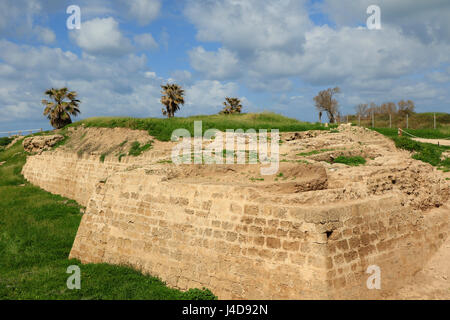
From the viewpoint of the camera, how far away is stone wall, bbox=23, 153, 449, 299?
18.2 feet

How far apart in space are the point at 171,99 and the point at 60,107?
25.8 feet

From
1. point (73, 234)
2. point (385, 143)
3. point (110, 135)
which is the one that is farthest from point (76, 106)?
point (385, 143)

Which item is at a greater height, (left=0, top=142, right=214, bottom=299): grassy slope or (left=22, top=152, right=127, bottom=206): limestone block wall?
(left=22, top=152, right=127, bottom=206): limestone block wall

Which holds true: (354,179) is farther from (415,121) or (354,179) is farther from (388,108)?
(388,108)

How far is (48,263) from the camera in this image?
8812 millimetres

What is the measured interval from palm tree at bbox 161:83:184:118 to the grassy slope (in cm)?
1208

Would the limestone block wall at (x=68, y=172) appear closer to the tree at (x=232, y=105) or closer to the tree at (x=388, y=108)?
the tree at (x=232, y=105)

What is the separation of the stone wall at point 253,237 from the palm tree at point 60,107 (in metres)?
16.1

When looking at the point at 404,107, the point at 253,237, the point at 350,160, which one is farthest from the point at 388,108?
the point at 253,237

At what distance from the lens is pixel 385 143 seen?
14.6 meters

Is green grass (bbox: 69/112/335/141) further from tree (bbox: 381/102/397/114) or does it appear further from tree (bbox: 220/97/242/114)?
tree (bbox: 381/102/397/114)

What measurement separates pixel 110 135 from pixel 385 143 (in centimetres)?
1339

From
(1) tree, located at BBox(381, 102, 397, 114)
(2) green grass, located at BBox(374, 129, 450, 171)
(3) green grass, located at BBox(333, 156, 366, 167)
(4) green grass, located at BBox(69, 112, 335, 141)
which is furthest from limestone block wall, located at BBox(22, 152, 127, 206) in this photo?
(1) tree, located at BBox(381, 102, 397, 114)
